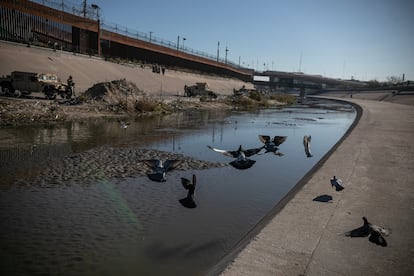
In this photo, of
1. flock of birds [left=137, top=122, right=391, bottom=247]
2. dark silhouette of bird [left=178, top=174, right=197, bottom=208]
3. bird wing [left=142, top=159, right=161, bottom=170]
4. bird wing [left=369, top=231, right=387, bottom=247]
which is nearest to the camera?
bird wing [left=369, top=231, right=387, bottom=247]

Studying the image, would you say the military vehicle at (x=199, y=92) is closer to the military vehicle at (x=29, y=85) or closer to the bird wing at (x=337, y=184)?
the military vehicle at (x=29, y=85)

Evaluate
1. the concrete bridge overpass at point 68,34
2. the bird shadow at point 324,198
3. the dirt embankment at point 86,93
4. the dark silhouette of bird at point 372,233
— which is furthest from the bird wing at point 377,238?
the concrete bridge overpass at point 68,34

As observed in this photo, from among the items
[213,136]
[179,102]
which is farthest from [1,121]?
[179,102]

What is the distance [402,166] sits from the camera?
9.48 metres

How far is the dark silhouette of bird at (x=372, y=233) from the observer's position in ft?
15.4

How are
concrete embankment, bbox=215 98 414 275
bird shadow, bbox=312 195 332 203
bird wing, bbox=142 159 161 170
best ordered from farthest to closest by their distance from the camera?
bird wing, bbox=142 159 161 170 < bird shadow, bbox=312 195 332 203 < concrete embankment, bbox=215 98 414 275

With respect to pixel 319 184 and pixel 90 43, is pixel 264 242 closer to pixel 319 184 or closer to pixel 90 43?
pixel 319 184

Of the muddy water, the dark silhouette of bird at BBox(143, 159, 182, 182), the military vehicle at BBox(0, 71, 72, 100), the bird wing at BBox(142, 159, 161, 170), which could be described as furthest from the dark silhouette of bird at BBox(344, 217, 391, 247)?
the military vehicle at BBox(0, 71, 72, 100)

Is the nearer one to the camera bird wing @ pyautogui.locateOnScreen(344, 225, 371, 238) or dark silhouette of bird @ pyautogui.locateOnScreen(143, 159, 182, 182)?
bird wing @ pyautogui.locateOnScreen(344, 225, 371, 238)

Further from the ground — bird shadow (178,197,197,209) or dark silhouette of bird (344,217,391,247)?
dark silhouette of bird (344,217,391,247)

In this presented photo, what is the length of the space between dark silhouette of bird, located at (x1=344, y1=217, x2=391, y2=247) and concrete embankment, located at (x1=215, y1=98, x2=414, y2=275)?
0.07 meters

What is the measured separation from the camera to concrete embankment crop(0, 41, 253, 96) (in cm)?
3294

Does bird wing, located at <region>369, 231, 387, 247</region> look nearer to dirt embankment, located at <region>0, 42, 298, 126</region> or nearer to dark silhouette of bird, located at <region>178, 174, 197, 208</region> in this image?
dark silhouette of bird, located at <region>178, 174, 197, 208</region>

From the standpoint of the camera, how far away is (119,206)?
7.11 m
